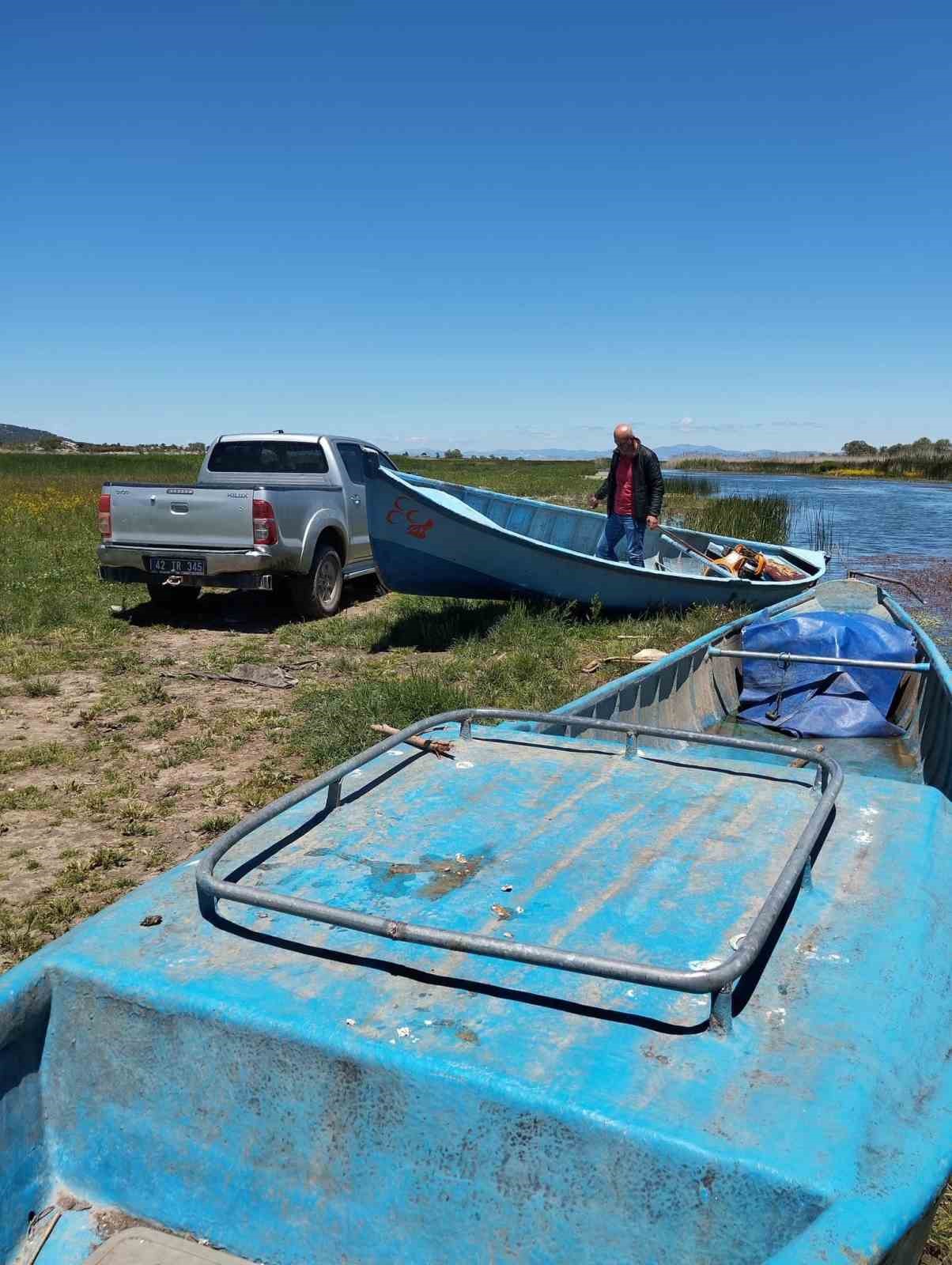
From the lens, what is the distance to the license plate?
31.9ft

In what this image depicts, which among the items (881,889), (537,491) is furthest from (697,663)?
(537,491)

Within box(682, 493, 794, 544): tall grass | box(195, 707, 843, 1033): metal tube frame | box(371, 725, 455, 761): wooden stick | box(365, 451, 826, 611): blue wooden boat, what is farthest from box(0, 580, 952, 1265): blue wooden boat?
box(682, 493, 794, 544): tall grass

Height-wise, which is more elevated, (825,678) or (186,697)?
(825,678)

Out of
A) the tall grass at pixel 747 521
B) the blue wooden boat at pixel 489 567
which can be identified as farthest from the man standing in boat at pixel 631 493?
the tall grass at pixel 747 521

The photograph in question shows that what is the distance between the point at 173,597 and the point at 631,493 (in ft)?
17.8

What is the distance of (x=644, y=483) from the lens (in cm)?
1103

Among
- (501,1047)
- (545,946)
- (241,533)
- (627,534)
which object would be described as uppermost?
(241,533)

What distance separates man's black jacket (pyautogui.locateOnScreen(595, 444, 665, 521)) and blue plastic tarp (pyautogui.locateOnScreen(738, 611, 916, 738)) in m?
3.80

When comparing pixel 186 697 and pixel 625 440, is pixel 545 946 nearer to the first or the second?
pixel 186 697

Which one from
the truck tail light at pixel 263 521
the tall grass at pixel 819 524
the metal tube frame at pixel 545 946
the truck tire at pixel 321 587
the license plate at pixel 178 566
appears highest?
the truck tail light at pixel 263 521

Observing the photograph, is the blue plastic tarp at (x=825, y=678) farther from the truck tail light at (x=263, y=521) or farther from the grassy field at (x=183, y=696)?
the truck tail light at (x=263, y=521)

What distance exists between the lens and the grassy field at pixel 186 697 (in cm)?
493

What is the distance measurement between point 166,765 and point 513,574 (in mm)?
4839

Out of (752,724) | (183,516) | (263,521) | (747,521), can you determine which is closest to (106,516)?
(183,516)
